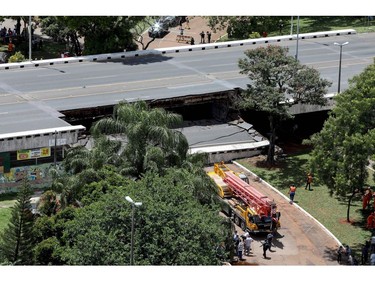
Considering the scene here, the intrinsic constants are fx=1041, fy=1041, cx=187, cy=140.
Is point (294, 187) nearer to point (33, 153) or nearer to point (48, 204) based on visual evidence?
point (33, 153)

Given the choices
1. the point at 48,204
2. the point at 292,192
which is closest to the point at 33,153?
the point at 48,204

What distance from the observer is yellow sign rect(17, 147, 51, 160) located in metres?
57.5

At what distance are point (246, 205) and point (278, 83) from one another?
10.9 metres

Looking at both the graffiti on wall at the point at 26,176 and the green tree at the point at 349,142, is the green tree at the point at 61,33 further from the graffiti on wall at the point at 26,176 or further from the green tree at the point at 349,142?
the green tree at the point at 349,142

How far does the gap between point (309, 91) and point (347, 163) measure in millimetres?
11401

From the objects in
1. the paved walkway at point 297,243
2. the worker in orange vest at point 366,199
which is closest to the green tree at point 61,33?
the paved walkway at point 297,243

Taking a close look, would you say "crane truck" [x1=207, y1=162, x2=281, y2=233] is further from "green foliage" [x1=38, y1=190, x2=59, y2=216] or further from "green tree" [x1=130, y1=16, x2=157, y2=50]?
"green tree" [x1=130, y1=16, x2=157, y2=50]

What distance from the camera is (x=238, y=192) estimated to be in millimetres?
53406

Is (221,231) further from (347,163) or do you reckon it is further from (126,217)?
(347,163)

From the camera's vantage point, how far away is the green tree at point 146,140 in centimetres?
4834

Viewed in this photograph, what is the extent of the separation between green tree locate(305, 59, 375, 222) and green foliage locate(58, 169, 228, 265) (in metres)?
8.76

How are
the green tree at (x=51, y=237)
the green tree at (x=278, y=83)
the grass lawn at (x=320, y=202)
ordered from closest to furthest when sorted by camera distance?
the green tree at (x=51, y=237) → the grass lawn at (x=320, y=202) → the green tree at (x=278, y=83)

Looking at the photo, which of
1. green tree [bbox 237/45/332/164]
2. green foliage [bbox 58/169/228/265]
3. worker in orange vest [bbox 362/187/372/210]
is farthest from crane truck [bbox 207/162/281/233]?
green foliage [bbox 58/169/228/265]

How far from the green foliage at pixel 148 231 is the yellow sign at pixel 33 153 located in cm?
1470
